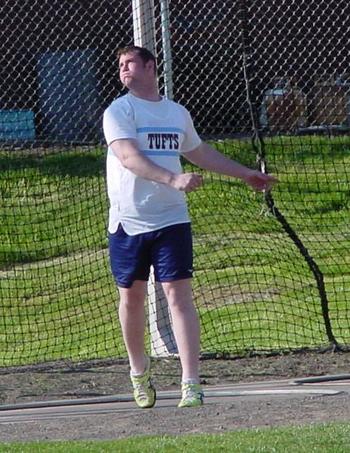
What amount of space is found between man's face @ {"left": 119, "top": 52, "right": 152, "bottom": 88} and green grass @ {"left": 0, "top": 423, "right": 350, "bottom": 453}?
1.84 m

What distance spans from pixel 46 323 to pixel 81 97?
6.77 feet

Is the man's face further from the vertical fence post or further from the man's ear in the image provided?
the vertical fence post

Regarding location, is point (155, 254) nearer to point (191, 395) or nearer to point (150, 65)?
point (191, 395)

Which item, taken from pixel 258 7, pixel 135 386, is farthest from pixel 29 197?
pixel 135 386

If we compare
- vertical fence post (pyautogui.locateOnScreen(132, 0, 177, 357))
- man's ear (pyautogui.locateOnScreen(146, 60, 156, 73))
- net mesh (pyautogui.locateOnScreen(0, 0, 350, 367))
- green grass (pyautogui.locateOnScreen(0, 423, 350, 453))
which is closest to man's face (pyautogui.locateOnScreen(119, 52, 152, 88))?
man's ear (pyautogui.locateOnScreen(146, 60, 156, 73))

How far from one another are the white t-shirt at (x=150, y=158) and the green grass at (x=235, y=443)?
3.74 feet

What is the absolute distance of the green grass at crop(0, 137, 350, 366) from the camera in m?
10.5

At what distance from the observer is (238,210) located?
11805mm

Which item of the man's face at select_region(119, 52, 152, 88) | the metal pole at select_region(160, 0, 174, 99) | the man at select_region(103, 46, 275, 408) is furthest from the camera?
the metal pole at select_region(160, 0, 174, 99)

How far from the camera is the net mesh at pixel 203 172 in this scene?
1072 centimetres

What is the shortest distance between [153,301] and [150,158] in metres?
2.66

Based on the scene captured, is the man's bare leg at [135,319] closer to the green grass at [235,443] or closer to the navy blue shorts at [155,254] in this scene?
the navy blue shorts at [155,254]

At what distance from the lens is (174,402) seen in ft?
23.7

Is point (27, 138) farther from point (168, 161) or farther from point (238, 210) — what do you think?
point (168, 161)
